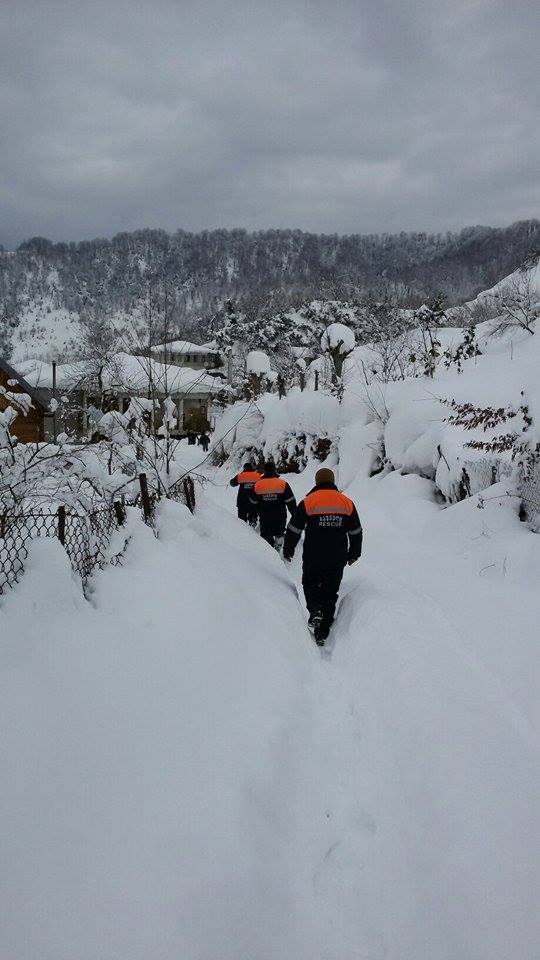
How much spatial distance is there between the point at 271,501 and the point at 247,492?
1.38 m

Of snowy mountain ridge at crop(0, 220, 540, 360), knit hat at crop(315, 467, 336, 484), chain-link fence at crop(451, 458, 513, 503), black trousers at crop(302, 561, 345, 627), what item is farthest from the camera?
snowy mountain ridge at crop(0, 220, 540, 360)

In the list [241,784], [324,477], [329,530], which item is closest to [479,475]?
[324,477]

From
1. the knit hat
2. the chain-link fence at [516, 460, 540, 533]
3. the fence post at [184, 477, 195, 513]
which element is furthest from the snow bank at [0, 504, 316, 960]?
the chain-link fence at [516, 460, 540, 533]

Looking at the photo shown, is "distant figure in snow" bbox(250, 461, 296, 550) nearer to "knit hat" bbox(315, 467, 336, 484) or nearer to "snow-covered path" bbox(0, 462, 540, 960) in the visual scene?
"knit hat" bbox(315, 467, 336, 484)

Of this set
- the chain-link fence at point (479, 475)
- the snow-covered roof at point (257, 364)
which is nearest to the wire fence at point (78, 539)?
the chain-link fence at point (479, 475)

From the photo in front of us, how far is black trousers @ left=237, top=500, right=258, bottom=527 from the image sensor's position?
34.0 ft

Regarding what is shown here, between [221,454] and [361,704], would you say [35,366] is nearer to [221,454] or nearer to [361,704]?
[221,454]

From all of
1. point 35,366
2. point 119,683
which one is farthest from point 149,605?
point 35,366

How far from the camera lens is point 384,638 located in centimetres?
505

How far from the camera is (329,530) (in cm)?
593

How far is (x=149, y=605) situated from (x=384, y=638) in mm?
2174

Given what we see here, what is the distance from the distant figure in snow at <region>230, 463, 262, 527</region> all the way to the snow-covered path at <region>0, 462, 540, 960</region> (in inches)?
206

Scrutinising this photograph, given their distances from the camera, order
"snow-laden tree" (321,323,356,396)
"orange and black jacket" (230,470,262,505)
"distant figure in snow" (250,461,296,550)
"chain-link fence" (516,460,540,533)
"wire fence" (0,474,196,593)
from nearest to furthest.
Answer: "wire fence" (0,474,196,593)
"chain-link fence" (516,460,540,533)
"distant figure in snow" (250,461,296,550)
"orange and black jacket" (230,470,262,505)
"snow-laden tree" (321,323,356,396)

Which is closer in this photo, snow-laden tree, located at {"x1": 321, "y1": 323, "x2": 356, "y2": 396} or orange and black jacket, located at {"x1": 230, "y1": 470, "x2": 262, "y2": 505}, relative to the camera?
orange and black jacket, located at {"x1": 230, "y1": 470, "x2": 262, "y2": 505}
